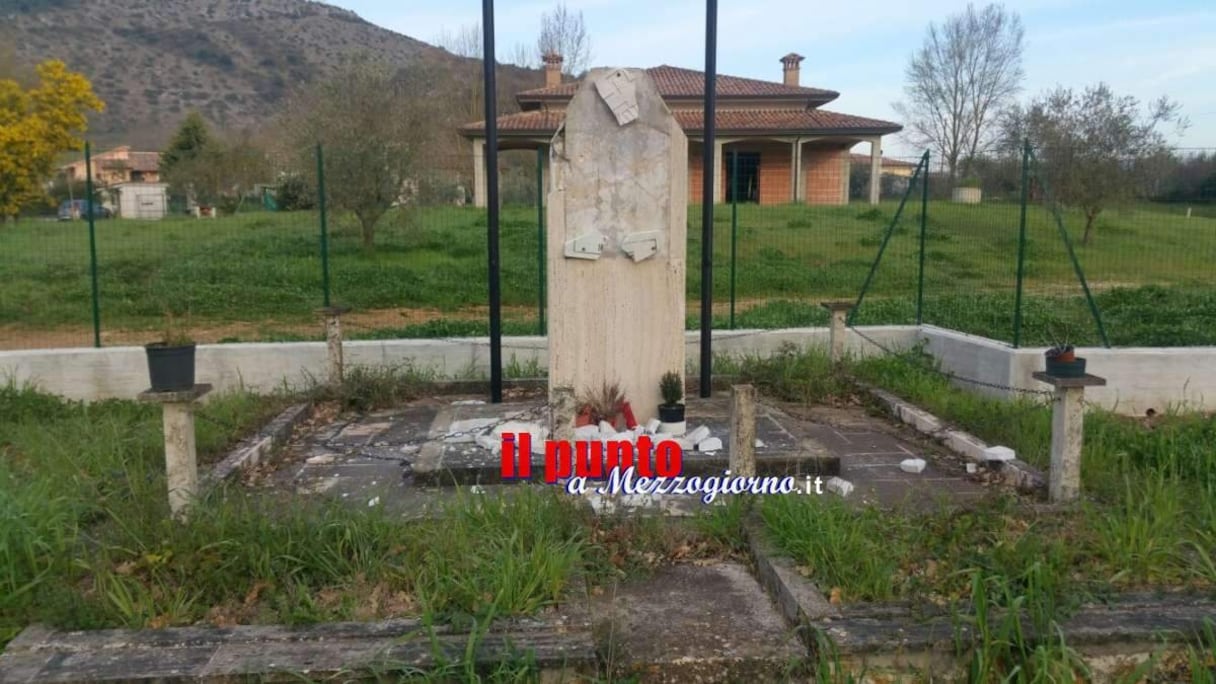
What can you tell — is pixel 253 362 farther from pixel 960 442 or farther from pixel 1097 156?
pixel 1097 156

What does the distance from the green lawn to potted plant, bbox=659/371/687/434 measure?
14.7 ft

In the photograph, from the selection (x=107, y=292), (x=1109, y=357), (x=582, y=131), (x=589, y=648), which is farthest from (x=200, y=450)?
(x=107, y=292)

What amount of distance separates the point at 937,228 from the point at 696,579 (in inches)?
336

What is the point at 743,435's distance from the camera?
4.59m

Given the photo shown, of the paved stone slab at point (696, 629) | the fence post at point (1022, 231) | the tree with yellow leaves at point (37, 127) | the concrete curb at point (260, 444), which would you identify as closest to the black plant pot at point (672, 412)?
the paved stone slab at point (696, 629)

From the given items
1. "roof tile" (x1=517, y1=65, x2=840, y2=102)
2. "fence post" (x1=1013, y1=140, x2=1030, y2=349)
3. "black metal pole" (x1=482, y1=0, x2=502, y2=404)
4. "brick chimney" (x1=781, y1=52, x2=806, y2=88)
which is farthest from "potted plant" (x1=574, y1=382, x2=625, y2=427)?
"brick chimney" (x1=781, y1=52, x2=806, y2=88)

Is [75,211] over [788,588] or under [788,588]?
over

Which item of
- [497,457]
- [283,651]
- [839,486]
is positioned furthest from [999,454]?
[283,651]

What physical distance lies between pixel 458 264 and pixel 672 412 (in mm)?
8294

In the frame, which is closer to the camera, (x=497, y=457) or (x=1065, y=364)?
(x=1065, y=364)

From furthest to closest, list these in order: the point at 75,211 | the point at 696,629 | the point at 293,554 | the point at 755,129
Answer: the point at 755,129 < the point at 75,211 < the point at 293,554 < the point at 696,629

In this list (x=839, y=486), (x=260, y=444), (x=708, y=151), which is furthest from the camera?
(x=708, y=151)

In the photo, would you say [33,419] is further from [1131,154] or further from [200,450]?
[1131,154]

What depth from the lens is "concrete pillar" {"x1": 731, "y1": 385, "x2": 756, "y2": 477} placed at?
451 cm
